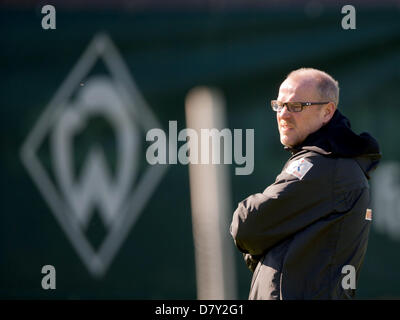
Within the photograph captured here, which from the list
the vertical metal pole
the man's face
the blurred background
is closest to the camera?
the man's face

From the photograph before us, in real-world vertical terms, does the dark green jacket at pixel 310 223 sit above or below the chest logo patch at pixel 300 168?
below

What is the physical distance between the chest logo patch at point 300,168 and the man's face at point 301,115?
16 cm

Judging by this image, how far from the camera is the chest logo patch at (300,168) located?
225 cm

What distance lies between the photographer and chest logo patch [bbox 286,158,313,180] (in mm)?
2248

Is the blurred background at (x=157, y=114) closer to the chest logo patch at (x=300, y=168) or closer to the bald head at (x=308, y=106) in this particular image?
the bald head at (x=308, y=106)

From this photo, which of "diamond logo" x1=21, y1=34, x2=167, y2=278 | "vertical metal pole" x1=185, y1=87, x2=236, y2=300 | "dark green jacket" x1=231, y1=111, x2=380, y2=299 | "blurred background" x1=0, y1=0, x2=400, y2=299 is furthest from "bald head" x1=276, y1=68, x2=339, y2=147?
"diamond logo" x1=21, y1=34, x2=167, y2=278

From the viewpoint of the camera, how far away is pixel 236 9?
13.8ft

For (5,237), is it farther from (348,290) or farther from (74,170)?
(348,290)

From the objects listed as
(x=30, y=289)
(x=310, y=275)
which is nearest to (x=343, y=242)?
(x=310, y=275)

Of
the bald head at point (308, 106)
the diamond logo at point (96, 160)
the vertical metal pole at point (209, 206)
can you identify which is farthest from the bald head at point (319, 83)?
the diamond logo at point (96, 160)

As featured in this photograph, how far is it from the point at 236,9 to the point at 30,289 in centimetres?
233

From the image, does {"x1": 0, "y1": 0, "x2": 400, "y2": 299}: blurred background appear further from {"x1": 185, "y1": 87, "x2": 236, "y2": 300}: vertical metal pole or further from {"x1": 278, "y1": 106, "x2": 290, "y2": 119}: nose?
{"x1": 278, "y1": 106, "x2": 290, "y2": 119}: nose

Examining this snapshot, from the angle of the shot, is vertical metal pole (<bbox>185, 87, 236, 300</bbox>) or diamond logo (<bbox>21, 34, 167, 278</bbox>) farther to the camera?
diamond logo (<bbox>21, 34, 167, 278</bbox>)

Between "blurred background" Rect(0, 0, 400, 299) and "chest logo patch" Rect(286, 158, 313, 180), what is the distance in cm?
190
